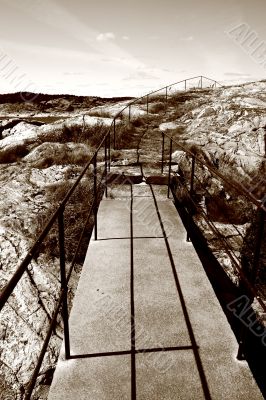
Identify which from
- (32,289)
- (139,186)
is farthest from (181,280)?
(139,186)

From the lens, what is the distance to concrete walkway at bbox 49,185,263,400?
2.38 metres

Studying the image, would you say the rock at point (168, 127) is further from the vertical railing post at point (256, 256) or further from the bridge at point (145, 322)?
the vertical railing post at point (256, 256)

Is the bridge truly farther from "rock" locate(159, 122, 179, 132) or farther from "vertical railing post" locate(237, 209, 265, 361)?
"rock" locate(159, 122, 179, 132)

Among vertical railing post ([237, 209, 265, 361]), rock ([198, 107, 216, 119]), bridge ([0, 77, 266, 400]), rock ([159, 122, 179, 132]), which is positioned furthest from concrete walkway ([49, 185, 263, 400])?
rock ([198, 107, 216, 119])

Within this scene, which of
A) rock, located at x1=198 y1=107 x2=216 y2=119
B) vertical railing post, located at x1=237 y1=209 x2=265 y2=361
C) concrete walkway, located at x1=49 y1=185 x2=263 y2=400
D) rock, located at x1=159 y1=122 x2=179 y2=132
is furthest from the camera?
rock, located at x1=198 y1=107 x2=216 y2=119

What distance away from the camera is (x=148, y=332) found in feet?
9.50

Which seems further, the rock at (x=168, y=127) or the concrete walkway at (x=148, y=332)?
the rock at (x=168, y=127)

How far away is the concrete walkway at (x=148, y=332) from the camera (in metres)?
2.38

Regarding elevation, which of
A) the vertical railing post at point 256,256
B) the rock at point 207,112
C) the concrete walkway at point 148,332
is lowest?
the concrete walkway at point 148,332

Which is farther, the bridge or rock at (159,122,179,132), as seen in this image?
rock at (159,122,179,132)

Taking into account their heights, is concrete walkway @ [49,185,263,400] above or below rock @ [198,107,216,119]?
below

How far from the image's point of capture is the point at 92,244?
14.4 ft

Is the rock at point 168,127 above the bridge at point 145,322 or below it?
above

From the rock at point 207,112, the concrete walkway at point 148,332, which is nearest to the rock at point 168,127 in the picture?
the rock at point 207,112
